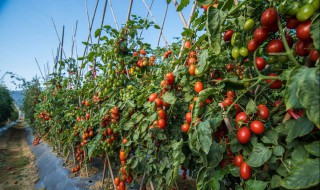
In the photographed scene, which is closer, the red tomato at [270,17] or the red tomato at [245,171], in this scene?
the red tomato at [270,17]

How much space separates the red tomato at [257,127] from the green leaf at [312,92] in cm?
28

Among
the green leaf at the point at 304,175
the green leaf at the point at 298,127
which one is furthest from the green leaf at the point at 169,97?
the green leaf at the point at 304,175

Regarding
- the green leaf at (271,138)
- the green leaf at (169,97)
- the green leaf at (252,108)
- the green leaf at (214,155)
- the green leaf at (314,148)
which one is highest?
the green leaf at (169,97)

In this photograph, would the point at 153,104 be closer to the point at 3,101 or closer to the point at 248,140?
the point at 248,140

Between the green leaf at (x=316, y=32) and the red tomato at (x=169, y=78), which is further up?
the green leaf at (x=316, y=32)

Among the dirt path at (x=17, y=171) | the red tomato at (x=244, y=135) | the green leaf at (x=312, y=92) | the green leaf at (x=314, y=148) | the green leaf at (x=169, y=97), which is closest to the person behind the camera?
the green leaf at (x=312, y=92)

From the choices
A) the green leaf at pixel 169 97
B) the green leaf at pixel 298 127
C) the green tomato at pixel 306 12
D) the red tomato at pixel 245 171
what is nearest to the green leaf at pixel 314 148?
the green leaf at pixel 298 127

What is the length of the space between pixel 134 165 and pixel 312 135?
1.06 meters

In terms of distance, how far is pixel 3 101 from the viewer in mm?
11141

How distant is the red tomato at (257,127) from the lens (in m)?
0.74

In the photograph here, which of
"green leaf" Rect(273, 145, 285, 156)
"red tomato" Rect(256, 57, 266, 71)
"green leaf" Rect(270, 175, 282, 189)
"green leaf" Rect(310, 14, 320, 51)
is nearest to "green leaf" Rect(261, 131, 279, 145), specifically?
"green leaf" Rect(273, 145, 285, 156)

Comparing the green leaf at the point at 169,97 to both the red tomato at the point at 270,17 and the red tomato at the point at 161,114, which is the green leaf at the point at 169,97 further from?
the red tomato at the point at 270,17

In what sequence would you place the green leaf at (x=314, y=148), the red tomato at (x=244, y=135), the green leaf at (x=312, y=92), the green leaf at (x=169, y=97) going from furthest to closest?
1. the green leaf at (x=169, y=97)
2. the red tomato at (x=244, y=135)
3. the green leaf at (x=314, y=148)
4. the green leaf at (x=312, y=92)

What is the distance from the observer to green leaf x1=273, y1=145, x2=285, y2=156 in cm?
70
